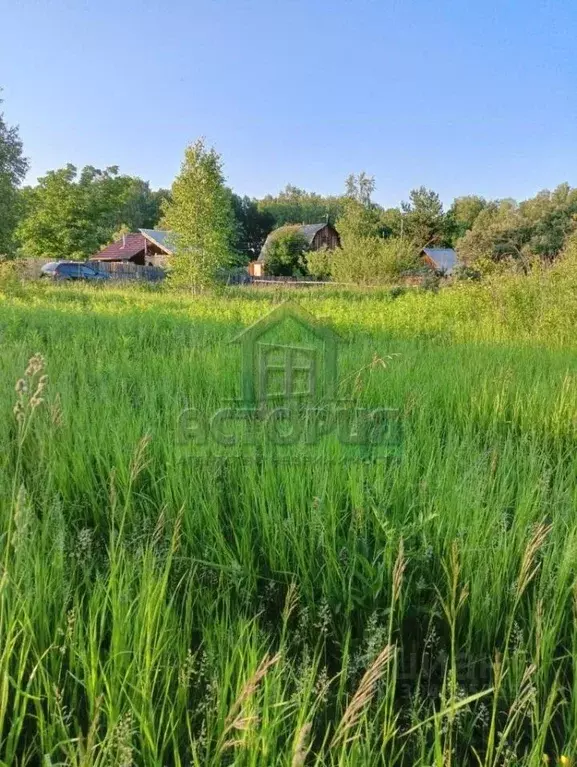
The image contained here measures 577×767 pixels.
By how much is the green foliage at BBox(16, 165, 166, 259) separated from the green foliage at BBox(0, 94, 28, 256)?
8.36 m

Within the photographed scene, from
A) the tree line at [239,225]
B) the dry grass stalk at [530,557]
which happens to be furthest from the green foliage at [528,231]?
the dry grass stalk at [530,557]

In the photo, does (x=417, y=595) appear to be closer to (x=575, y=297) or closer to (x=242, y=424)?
(x=242, y=424)

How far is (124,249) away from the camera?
44.3 m

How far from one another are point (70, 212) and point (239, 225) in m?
16.0

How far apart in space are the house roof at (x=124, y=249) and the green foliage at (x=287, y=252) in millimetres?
12087

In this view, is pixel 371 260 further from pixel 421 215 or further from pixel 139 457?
pixel 139 457

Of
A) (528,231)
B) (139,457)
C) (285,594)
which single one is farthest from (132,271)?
(285,594)

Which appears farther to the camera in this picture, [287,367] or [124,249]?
[124,249]

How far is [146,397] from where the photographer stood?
3.10 m

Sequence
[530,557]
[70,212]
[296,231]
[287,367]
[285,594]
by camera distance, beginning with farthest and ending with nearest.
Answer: [296,231], [70,212], [287,367], [285,594], [530,557]

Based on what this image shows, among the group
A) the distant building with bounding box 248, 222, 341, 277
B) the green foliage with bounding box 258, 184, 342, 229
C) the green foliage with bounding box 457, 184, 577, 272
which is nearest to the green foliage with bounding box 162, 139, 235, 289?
the green foliage with bounding box 457, 184, 577, 272

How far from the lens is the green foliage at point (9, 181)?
25.1 m

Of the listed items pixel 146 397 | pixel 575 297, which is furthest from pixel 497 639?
pixel 575 297

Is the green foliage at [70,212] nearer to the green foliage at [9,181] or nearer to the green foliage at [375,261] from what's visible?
the green foliage at [9,181]
